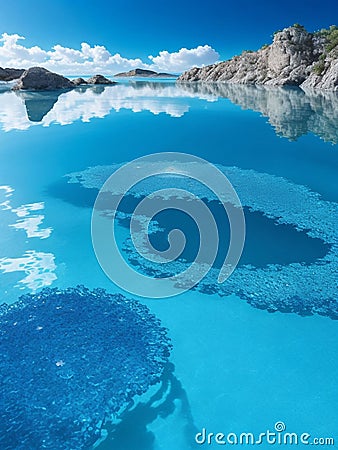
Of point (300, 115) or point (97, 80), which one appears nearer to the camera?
point (300, 115)

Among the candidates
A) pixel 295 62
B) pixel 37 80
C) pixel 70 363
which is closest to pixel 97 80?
pixel 37 80

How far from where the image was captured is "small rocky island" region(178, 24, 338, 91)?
57.7m

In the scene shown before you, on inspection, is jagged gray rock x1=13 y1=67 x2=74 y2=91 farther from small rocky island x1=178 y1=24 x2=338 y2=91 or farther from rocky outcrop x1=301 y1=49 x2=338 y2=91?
rocky outcrop x1=301 y1=49 x2=338 y2=91

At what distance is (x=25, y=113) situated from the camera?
35.9 m

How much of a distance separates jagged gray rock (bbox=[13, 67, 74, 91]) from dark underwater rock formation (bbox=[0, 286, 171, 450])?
63076mm

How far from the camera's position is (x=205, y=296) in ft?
27.8

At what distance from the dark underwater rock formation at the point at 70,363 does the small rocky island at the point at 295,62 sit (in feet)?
172

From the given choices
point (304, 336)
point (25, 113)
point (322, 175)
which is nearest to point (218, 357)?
point (304, 336)

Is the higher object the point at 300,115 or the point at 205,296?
the point at 300,115

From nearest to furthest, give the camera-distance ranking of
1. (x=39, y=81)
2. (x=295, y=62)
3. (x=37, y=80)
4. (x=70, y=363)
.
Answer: (x=70, y=363), (x=37, y=80), (x=39, y=81), (x=295, y=62)

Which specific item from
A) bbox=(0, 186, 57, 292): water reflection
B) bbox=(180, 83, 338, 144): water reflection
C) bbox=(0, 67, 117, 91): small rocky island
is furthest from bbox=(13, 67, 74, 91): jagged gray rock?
bbox=(0, 186, 57, 292): water reflection

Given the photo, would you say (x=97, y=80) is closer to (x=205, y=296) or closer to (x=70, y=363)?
(x=205, y=296)

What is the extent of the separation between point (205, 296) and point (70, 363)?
11.2 feet

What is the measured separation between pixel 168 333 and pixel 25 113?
113 ft
